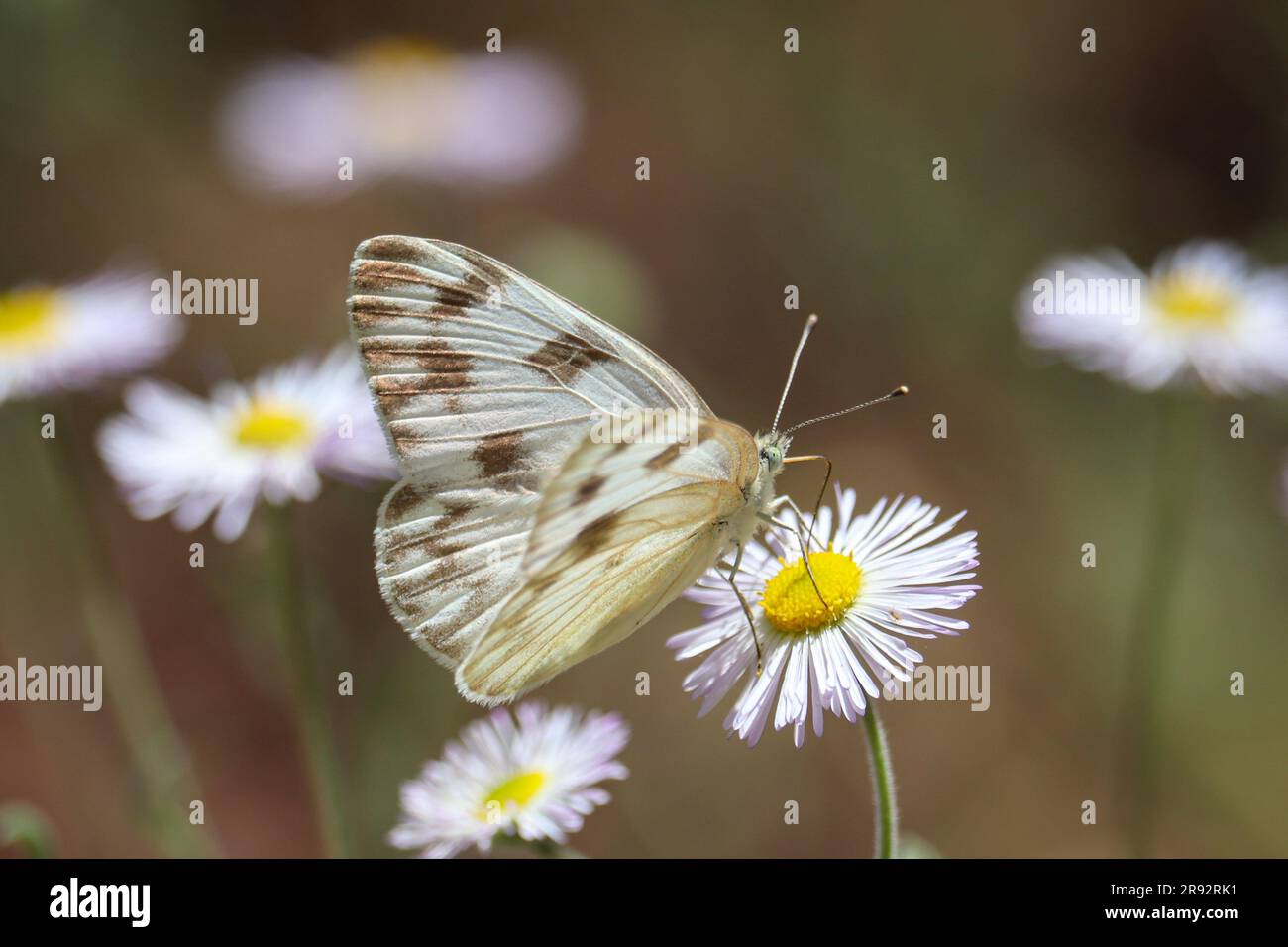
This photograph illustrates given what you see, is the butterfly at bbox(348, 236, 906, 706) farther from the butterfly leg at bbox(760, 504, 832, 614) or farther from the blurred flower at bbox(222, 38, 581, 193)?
the blurred flower at bbox(222, 38, 581, 193)

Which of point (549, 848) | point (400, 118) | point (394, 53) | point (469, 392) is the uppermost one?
point (394, 53)

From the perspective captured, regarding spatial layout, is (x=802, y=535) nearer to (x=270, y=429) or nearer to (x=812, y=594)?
(x=812, y=594)

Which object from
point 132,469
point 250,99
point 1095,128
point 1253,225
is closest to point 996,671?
point 1253,225

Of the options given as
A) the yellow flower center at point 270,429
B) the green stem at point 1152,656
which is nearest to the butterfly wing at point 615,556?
the yellow flower center at point 270,429

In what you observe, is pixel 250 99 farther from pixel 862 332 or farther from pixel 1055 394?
pixel 1055 394

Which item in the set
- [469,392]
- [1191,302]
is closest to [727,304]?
[1191,302]
